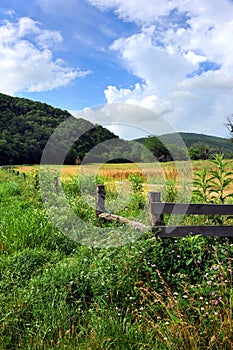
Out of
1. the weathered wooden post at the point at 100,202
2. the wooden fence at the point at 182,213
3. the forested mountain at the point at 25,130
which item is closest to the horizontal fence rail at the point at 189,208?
the wooden fence at the point at 182,213

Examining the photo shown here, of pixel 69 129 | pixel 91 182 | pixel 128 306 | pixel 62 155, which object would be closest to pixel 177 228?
pixel 128 306

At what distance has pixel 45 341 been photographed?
3.77 meters

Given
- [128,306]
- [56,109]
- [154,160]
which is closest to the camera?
[128,306]

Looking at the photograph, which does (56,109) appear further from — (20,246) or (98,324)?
(98,324)

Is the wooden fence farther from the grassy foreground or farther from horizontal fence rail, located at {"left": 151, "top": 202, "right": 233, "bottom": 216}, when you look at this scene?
the grassy foreground

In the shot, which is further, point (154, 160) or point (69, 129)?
point (154, 160)

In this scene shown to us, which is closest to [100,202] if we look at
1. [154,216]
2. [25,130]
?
[154,216]

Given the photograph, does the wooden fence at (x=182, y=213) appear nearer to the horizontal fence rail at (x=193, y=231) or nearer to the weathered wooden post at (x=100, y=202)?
the horizontal fence rail at (x=193, y=231)

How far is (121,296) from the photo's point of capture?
15.6 feet

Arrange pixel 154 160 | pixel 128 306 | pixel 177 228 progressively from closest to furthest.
→ pixel 128 306
pixel 177 228
pixel 154 160

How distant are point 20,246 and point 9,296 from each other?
87.3 inches

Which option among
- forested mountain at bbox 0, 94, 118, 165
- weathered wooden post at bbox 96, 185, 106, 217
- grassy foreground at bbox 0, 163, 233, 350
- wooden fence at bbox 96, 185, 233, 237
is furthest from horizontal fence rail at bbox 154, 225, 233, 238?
forested mountain at bbox 0, 94, 118, 165

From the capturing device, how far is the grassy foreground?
3538mm

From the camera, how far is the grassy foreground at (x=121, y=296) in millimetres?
3538
